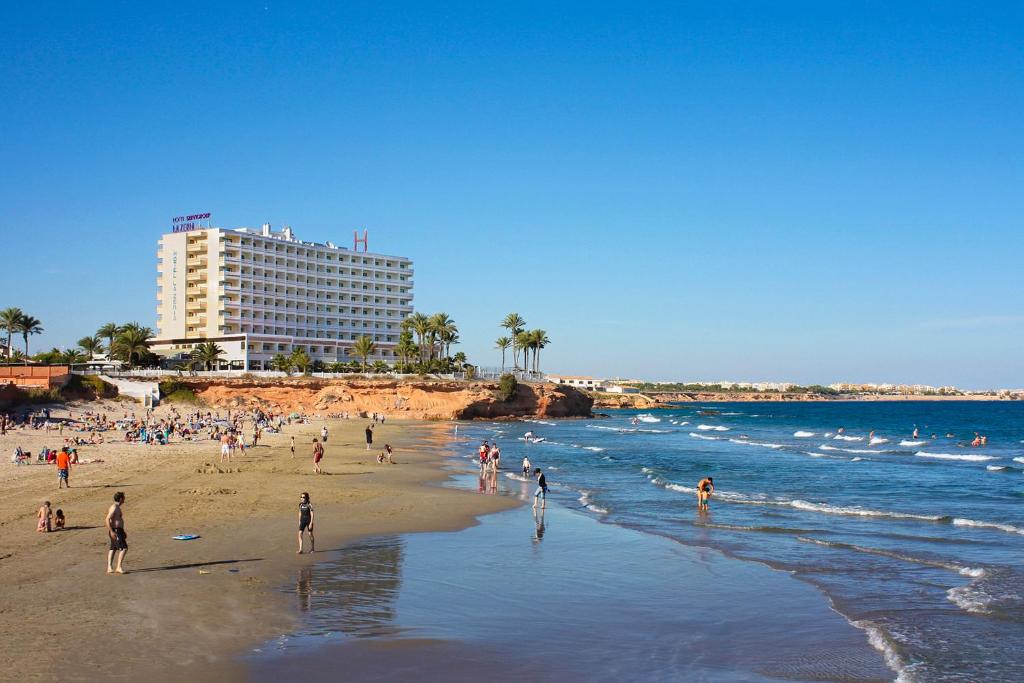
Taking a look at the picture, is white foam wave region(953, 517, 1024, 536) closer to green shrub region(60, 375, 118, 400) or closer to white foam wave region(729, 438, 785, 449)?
white foam wave region(729, 438, 785, 449)

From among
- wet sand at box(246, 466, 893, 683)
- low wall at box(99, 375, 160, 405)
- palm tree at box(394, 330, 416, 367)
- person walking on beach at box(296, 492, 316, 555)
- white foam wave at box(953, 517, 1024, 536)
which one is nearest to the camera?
wet sand at box(246, 466, 893, 683)

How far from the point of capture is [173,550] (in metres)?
18.9

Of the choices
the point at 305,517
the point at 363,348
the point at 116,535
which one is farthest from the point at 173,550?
the point at 363,348

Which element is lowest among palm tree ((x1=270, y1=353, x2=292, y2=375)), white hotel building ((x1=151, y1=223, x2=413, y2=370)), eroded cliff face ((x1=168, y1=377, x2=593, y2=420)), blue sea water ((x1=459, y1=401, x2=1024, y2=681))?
blue sea water ((x1=459, y1=401, x2=1024, y2=681))

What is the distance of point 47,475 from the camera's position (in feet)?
103

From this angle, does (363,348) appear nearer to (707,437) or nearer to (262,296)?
(262,296)

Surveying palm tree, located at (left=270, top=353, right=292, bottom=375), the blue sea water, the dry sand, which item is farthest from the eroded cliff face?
the dry sand

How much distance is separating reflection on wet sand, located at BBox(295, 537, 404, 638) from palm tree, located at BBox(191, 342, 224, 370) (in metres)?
89.2

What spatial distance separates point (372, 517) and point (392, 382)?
2862 inches

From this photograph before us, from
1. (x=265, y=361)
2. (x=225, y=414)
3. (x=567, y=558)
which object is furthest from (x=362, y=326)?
(x=567, y=558)

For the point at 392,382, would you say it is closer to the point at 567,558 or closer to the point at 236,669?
the point at 567,558

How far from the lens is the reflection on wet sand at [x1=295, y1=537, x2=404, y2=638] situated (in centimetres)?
1380

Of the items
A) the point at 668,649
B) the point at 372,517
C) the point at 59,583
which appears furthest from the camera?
the point at 372,517

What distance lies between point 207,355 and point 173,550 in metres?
89.5
